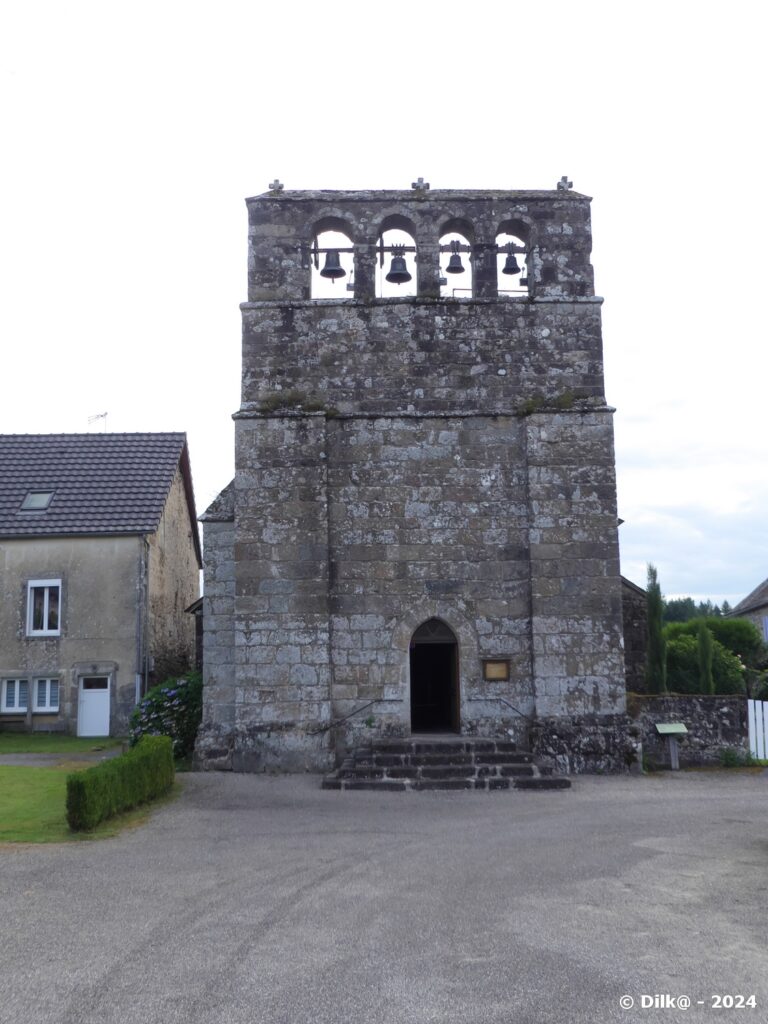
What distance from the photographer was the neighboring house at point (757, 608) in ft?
123

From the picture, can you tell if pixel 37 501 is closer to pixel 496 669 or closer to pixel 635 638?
pixel 496 669

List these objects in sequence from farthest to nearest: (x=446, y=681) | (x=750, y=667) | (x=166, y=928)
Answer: (x=750, y=667) < (x=446, y=681) < (x=166, y=928)

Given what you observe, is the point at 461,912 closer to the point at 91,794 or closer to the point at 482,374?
the point at 91,794

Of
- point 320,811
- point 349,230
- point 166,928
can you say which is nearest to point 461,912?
point 166,928

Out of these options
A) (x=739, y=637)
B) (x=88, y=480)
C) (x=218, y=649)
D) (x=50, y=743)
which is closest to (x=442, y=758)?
(x=218, y=649)

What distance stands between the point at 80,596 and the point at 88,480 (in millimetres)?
3271

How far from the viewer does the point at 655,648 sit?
17.5 metres

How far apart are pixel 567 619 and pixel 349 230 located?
7.41 meters

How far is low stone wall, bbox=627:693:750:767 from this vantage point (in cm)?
1526

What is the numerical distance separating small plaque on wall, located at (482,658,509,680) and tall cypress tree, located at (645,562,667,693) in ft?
12.5

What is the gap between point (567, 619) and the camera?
48.8 ft

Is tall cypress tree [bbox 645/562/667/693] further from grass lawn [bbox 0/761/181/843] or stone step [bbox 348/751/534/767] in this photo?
grass lawn [bbox 0/761/181/843]

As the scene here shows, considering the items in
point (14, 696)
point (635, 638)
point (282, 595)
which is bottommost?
point (14, 696)

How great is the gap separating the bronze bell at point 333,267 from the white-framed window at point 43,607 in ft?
37.0
